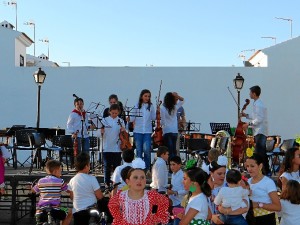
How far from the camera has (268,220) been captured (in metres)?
6.97

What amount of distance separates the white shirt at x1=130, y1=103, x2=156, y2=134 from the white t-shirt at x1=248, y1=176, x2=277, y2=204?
4803mm

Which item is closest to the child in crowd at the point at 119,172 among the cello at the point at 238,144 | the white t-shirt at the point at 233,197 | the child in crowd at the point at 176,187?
the child in crowd at the point at 176,187

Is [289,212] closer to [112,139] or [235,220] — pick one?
[235,220]

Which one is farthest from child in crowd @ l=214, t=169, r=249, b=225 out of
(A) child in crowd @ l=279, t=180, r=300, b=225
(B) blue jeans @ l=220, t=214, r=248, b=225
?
(A) child in crowd @ l=279, t=180, r=300, b=225

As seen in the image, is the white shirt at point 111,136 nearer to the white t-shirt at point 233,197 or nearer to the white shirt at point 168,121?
the white shirt at point 168,121

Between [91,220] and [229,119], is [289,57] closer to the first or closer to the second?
[229,119]

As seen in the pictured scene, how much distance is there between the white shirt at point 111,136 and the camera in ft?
35.0

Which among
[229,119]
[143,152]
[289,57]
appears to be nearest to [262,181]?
[143,152]

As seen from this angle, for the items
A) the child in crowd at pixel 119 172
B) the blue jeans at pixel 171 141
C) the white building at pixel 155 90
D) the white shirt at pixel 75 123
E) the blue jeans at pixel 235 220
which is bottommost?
the blue jeans at pixel 235 220

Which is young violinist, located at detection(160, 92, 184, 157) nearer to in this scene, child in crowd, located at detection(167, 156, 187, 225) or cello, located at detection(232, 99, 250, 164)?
cello, located at detection(232, 99, 250, 164)

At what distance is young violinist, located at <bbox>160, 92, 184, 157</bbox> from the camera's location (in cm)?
1163

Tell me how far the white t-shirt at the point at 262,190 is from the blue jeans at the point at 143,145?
4.75 meters

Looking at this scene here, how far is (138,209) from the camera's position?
554 centimetres

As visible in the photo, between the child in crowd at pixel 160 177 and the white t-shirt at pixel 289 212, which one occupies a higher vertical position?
the child in crowd at pixel 160 177
